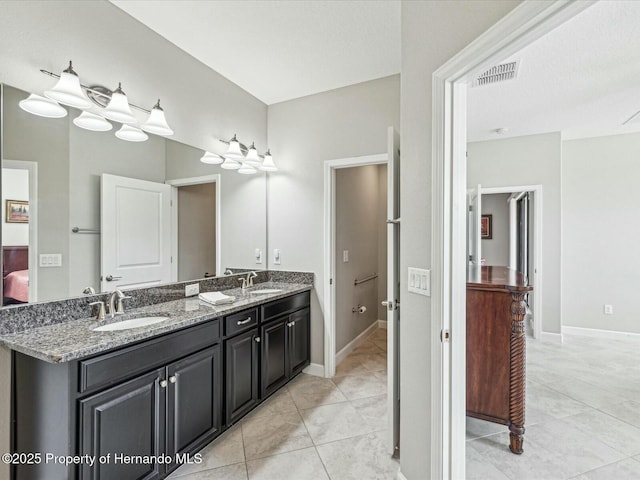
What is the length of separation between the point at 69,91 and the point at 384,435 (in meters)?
2.79

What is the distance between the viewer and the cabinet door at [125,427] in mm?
1291

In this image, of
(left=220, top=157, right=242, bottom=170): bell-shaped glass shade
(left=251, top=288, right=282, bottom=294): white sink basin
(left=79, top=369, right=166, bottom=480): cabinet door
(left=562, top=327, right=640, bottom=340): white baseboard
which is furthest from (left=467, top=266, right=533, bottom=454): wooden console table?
(left=562, top=327, right=640, bottom=340): white baseboard

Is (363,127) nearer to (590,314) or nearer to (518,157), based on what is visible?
(518,157)

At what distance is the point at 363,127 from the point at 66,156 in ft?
7.41

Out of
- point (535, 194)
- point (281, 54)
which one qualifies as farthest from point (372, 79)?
point (535, 194)

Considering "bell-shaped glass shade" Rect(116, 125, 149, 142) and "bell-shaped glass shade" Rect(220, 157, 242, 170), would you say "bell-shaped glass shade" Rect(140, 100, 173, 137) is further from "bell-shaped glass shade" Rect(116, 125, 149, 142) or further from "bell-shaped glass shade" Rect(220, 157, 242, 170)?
"bell-shaped glass shade" Rect(220, 157, 242, 170)

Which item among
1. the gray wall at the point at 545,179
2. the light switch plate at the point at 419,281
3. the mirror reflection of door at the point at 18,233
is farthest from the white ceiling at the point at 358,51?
the light switch plate at the point at 419,281

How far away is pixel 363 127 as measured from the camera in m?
2.86

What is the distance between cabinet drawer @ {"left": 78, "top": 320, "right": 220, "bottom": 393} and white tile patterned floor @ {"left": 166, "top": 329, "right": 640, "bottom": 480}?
0.70m

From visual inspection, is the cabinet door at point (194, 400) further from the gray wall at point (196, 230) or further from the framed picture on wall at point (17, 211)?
the framed picture on wall at point (17, 211)

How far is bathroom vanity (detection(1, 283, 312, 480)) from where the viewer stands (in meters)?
1.26

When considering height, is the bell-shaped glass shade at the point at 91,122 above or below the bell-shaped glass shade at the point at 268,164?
below

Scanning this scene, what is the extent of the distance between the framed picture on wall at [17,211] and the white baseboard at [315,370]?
251cm

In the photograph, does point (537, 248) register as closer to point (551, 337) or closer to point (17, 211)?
point (551, 337)
